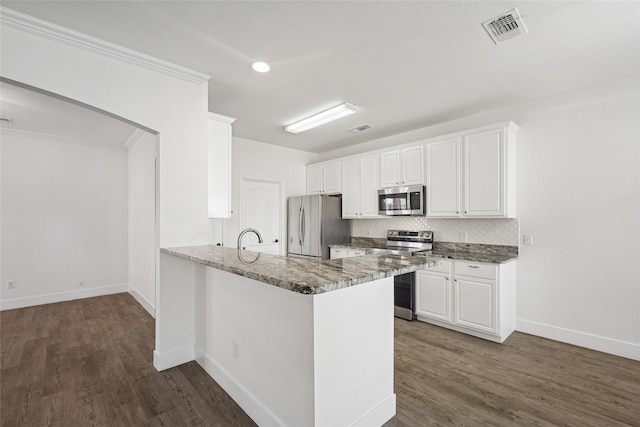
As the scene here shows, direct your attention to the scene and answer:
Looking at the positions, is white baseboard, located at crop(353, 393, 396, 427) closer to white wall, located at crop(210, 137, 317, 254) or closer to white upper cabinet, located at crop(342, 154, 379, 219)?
white upper cabinet, located at crop(342, 154, 379, 219)

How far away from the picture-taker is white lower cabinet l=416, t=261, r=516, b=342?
10.5 ft

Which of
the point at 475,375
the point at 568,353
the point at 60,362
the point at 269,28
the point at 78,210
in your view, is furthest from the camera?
the point at 78,210

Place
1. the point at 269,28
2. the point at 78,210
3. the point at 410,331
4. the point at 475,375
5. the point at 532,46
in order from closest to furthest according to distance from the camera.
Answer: the point at 269,28, the point at 532,46, the point at 475,375, the point at 410,331, the point at 78,210

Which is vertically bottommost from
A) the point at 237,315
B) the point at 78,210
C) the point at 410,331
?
the point at 410,331

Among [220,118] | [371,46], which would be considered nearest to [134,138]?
[220,118]

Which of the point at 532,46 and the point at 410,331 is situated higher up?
the point at 532,46

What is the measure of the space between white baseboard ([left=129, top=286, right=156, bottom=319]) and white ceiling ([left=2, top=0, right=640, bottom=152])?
2.95m

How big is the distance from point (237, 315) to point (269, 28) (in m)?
2.07

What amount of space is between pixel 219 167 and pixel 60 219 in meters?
3.53

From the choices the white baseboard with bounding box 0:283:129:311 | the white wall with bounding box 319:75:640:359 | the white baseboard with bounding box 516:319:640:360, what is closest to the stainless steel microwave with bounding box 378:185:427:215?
the white wall with bounding box 319:75:640:359

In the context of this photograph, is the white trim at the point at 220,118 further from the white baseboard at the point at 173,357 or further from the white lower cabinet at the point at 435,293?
the white lower cabinet at the point at 435,293

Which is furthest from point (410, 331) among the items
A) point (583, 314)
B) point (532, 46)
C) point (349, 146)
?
point (349, 146)

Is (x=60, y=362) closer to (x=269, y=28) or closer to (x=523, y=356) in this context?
(x=269, y=28)

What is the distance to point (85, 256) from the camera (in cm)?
495
